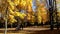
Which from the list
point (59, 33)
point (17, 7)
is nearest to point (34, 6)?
point (17, 7)

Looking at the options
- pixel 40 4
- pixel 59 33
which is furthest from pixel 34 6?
pixel 59 33

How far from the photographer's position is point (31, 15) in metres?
3.42

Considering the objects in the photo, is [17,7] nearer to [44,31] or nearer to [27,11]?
[27,11]

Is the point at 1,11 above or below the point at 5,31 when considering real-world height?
above

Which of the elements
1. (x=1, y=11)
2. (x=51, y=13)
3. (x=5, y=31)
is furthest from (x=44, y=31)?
(x=1, y=11)

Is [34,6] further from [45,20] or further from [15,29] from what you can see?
[15,29]

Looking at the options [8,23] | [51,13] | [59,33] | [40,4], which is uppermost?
[40,4]

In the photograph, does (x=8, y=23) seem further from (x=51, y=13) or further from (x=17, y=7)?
(x=51, y=13)

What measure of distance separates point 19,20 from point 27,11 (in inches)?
12.3

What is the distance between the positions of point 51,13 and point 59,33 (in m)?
0.54

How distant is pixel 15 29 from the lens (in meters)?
3.27

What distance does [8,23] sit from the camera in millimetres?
3283

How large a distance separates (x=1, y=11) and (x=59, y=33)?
5.03ft

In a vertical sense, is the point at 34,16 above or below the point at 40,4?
below
